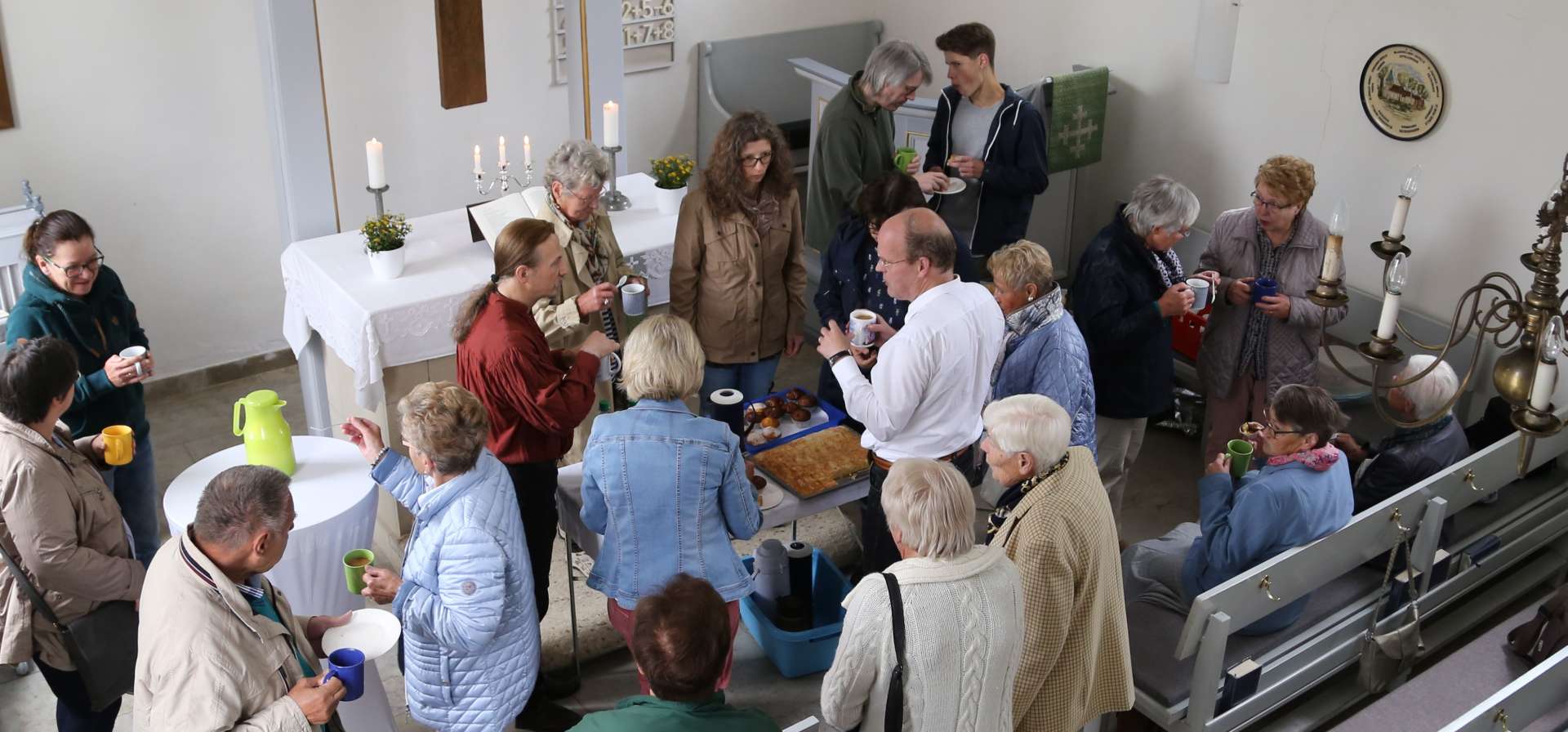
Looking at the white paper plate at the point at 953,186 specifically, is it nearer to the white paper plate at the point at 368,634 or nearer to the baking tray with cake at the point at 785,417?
the baking tray with cake at the point at 785,417

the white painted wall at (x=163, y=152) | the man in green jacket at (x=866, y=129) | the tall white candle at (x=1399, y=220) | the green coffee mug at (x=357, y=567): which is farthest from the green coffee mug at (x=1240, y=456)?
the white painted wall at (x=163, y=152)

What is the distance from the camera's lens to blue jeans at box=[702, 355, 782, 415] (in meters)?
4.86

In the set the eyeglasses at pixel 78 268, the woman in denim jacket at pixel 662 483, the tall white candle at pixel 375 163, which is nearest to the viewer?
the woman in denim jacket at pixel 662 483

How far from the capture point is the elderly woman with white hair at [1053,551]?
10.2ft

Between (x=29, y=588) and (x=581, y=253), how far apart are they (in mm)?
1891

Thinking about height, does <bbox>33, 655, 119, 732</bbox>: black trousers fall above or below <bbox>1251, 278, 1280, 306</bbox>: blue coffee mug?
below

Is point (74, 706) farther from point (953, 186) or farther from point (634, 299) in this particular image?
point (953, 186)

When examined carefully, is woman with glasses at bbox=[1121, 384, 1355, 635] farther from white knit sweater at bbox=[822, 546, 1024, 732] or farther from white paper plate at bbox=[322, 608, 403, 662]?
white paper plate at bbox=[322, 608, 403, 662]

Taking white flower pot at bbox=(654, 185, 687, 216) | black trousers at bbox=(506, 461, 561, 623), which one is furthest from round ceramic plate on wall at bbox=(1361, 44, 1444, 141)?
black trousers at bbox=(506, 461, 561, 623)

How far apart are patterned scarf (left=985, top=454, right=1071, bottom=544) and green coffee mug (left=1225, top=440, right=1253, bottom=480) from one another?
0.92 meters

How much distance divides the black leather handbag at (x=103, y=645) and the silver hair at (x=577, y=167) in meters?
1.81

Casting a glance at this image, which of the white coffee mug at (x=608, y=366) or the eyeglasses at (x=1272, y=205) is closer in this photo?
the white coffee mug at (x=608, y=366)

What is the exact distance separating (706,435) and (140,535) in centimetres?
229

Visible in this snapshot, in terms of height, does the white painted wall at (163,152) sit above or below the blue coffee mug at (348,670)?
above
